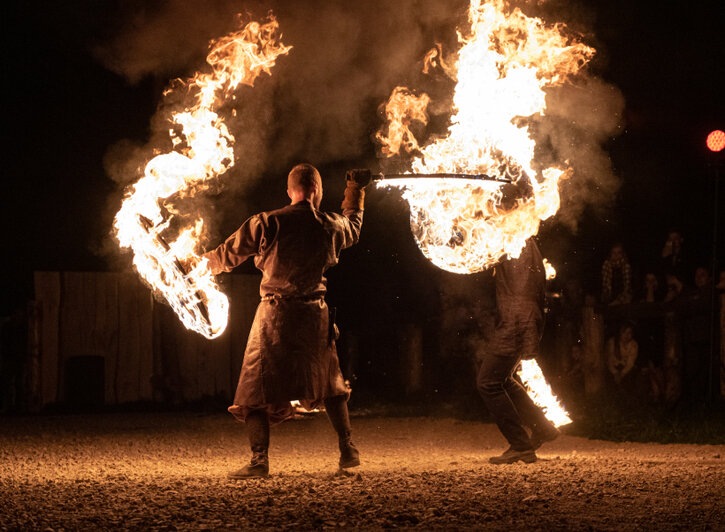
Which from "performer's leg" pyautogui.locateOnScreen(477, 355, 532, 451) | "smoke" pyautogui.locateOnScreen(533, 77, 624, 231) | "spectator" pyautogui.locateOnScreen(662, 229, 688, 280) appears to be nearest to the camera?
"performer's leg" pyautogui.locateOnScreen(477, 355, 532, 451)

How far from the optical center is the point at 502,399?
6949mm

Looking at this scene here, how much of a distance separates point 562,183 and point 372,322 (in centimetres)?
455

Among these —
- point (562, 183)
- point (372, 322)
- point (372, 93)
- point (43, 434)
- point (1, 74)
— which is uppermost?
point (1, 74)

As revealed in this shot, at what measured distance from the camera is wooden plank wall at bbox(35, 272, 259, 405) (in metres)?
12.6

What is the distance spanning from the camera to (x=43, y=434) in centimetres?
988

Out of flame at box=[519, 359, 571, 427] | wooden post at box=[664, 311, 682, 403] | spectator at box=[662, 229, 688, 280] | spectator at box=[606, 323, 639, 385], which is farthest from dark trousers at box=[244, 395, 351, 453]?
spectator at box=[662, 229, 688, 280]

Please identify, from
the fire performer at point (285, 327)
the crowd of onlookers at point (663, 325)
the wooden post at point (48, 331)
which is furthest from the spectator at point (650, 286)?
the wooden post at point (48, 331)

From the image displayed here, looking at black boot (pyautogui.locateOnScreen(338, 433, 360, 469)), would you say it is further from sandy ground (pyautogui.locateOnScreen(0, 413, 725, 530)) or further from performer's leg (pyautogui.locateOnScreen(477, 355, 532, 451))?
performer's leg (pyautogui.locateOnScreen(477, 355, 532, 451))

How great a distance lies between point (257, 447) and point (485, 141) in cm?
310

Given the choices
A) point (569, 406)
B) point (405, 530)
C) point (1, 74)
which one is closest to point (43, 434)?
point (569, 406)

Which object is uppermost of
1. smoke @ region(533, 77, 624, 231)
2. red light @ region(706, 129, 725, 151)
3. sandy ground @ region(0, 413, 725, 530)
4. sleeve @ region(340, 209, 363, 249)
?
Answer: smoke @ region(533, 77, 624, 231)

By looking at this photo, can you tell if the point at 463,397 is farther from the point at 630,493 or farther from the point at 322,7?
the point at 630,493

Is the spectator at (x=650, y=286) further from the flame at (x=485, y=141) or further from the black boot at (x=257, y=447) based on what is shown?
the black boot at (x=257, y=447)

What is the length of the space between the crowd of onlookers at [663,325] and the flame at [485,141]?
11.2 feet
